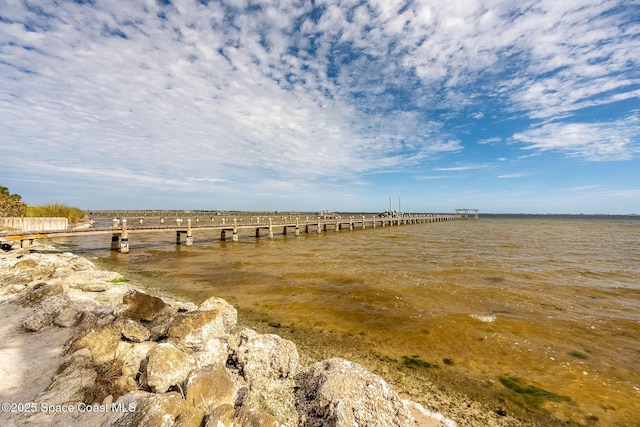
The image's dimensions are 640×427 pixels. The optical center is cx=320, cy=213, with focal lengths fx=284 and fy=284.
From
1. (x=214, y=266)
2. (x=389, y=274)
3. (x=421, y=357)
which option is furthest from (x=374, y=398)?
(x=214, y=266)

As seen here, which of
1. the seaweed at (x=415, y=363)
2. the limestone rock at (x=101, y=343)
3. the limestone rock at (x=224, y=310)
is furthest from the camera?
the limestone rock at (x=224, y=310)

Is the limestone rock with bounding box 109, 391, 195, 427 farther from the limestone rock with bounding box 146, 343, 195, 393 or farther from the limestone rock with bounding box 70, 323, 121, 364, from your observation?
the limestone rock with bounding box 70, 323, 121, 364

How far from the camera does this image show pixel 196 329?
5.60 meters

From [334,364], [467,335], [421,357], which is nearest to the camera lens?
[334,364]

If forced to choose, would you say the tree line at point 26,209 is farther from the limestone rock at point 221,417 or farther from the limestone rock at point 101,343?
the limestone rock at point 221,417

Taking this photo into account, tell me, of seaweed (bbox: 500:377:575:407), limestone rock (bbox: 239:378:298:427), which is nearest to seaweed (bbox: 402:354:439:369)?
A: seaweed (bbox: 500:377:575:407)

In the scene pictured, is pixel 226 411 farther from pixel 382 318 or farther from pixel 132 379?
pixel 382 318

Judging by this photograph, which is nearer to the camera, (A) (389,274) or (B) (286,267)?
(A) (389,274)

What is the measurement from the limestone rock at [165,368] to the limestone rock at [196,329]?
110 cm

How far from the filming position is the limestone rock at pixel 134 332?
5.24 m

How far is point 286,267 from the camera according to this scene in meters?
17.4

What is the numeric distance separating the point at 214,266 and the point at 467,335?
1435 cm

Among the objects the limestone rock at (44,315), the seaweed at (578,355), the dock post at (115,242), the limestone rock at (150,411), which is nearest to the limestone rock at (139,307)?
the limestone rock at (44,315)

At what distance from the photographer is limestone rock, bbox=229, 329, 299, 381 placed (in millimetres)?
4934
